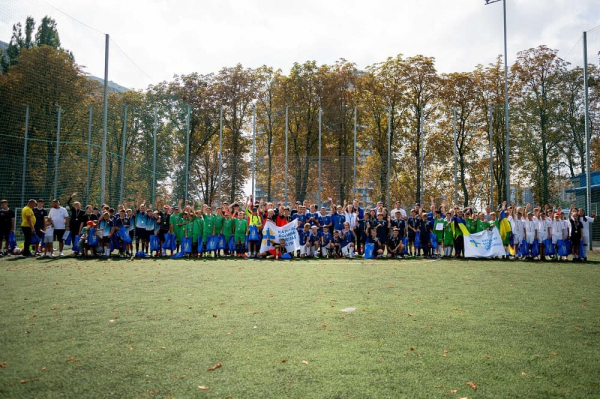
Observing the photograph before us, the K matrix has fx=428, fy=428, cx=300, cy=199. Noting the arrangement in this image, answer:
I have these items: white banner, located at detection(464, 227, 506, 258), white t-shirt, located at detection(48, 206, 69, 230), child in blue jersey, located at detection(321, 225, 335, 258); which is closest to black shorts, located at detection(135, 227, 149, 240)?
white t-shirt, located at detection(48, 206, 69, 230)

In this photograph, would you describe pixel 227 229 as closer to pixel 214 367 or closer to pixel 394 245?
pixel 394 245

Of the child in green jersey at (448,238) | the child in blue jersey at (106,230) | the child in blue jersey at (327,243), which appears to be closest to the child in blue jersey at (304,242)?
the child in blue jersey at (327,243)

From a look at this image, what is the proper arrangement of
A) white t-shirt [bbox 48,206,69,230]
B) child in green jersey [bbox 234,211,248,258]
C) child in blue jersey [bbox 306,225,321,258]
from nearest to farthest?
white t-shirt [bbox 48,206,69,230] < child in green jersey [bbox 234,211,248,258] < child in blue jersey [bbox 306,225,321,258]

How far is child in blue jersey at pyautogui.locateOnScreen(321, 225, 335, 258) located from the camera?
52.6 feet

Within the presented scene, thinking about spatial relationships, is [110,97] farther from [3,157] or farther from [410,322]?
[410,322]

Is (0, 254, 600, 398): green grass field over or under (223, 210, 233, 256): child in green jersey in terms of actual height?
under

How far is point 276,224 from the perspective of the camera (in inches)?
635

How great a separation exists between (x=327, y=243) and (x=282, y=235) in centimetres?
173

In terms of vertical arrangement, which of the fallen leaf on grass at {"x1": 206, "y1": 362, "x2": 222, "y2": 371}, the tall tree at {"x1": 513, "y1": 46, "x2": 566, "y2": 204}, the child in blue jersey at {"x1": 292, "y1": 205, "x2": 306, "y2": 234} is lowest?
the fallen leaf on grass at {"x1": 206, "y1": 362, "x2": 222, "y2": 371}

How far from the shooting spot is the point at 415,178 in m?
25.1

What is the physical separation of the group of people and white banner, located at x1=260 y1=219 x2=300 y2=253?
16 cm

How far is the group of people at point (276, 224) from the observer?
15.2m

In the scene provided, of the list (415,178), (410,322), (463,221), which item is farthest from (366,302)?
(415,178)

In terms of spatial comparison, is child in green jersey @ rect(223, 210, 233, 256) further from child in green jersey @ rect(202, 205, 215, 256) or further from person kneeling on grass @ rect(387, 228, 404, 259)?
person kneeling on grass @ rect(387, 228, 404, 259)
